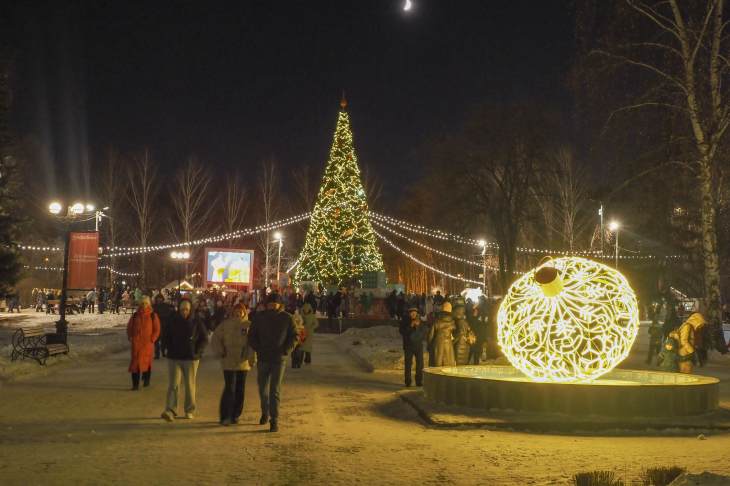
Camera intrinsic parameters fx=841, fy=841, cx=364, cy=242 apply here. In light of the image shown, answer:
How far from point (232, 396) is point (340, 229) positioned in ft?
137

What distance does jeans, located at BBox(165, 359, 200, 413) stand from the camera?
38.1 feet

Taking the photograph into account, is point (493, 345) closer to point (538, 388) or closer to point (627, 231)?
point (538, 388)

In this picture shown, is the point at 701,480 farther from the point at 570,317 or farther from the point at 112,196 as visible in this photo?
the point at 112,196

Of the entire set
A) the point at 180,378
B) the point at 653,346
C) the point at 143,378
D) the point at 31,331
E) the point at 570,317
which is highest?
the point at 570,317

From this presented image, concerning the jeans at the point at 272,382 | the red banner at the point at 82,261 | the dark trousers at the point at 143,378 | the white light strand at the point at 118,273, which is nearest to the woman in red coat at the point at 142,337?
the dark trousers at the point at 143,378

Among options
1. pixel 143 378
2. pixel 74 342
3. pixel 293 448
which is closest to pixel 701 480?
pixel 293 448

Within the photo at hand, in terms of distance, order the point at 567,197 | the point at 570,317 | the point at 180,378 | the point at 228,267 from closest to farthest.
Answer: the point at 180,378 < the point at 570,317 < the point at 228,267 < the point at 567,197

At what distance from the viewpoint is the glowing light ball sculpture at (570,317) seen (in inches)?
498

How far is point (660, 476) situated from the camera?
299 inches

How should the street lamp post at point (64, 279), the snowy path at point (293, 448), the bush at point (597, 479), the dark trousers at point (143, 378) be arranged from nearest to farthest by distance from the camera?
the bush at point (597, 479) < the snowy path at point (293, 448) < the dark trousers at point (143, 378) < the street lamp post at point (64, 279)

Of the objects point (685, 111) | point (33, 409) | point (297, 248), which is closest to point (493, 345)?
point (685, 111)

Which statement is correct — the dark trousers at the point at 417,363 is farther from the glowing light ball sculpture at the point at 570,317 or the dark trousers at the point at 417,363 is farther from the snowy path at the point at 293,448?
the glowing light ball sculpture at the point at 570,317

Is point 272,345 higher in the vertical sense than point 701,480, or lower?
higher

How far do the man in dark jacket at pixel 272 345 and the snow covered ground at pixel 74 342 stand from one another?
7763 mm
